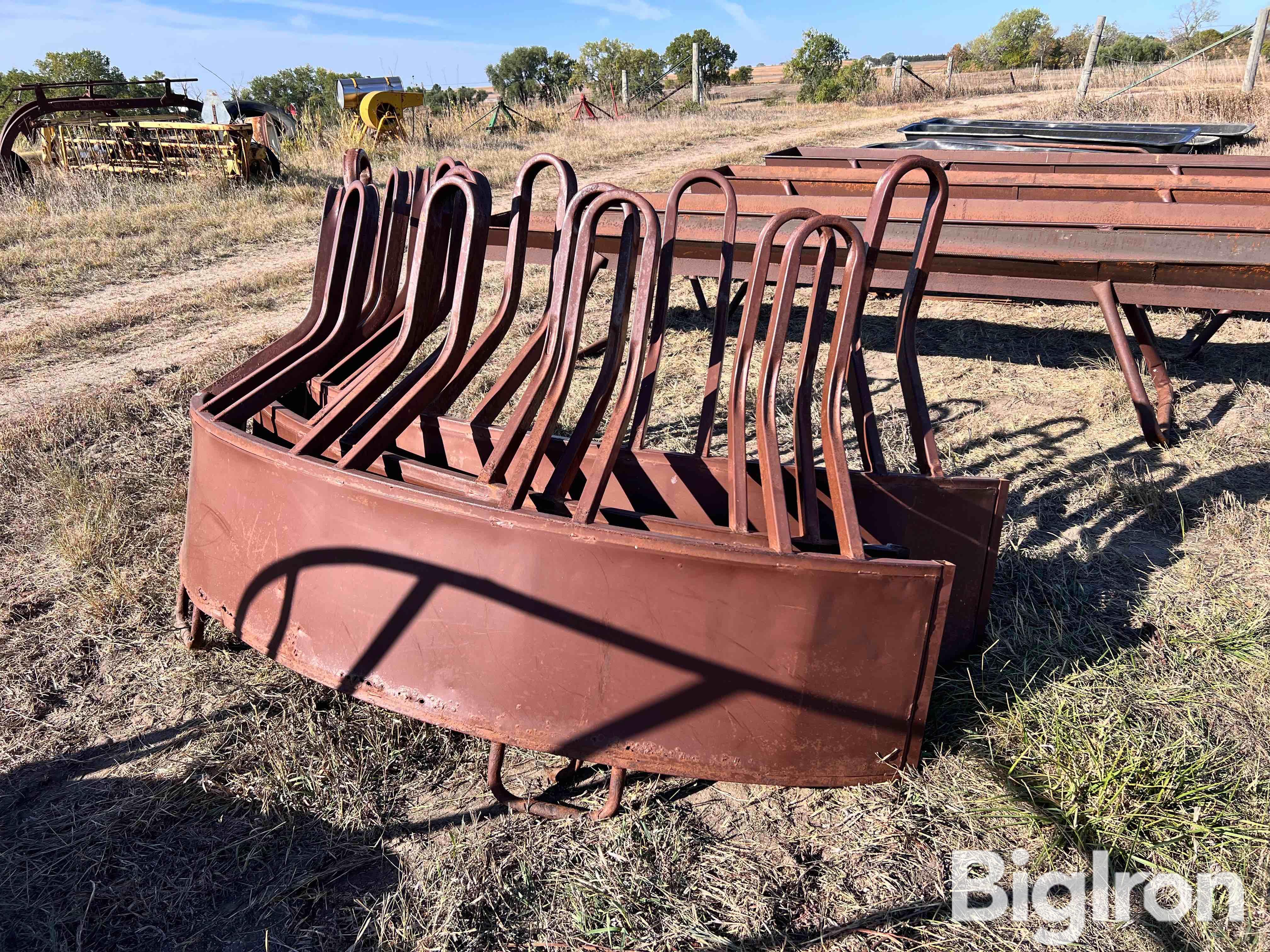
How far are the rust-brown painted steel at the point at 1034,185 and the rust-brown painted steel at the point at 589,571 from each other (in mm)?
3252

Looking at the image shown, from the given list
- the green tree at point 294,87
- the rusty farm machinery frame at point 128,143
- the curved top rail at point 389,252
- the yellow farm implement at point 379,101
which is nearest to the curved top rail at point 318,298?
the curved top rail at point 389,252

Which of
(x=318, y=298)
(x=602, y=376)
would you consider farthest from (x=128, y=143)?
(x=602, y=376)

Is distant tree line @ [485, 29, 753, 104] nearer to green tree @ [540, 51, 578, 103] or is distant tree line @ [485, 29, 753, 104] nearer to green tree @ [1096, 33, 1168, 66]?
green tree @ [540, 51, 578, 103]

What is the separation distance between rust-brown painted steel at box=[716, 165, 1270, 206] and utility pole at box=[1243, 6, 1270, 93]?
1105cm

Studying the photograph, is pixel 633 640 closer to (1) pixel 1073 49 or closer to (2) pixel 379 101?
(2) pixel 379 101

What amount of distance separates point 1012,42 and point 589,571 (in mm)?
45272

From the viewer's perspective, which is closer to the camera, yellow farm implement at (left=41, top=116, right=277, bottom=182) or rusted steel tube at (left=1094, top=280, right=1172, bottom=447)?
rusted steel tube at (left=1094, top=280, right=1172, bottom=447)

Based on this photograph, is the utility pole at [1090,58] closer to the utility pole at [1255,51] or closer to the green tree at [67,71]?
the utility pole at [1255,51]

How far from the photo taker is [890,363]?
5.29 metres

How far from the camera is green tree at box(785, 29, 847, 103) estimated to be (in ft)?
93.1

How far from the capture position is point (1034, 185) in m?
5.66

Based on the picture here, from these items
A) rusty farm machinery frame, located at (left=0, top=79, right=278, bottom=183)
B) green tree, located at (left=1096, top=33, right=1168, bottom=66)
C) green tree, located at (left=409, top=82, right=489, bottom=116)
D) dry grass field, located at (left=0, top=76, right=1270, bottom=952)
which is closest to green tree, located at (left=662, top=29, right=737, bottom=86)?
green tree, located at (left=409, top=82, right=489, bottom=116)

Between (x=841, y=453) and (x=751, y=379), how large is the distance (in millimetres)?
3101

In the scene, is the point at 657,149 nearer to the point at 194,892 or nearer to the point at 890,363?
the point at 890,363
